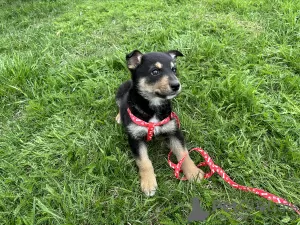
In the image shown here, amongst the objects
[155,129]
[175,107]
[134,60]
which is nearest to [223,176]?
[155,129]

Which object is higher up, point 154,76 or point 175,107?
point 154,76

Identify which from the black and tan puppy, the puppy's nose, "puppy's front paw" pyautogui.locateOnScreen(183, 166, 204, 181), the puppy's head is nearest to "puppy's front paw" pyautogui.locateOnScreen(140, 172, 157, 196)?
the black and tan puppy

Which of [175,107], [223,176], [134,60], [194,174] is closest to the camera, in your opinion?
[223,176]

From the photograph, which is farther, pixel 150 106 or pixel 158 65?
pixel 150 106

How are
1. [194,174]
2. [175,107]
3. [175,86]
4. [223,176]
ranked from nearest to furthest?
[175,86] < [223,176] < [194,174] < [175,107]

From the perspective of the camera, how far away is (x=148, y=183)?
299 cm

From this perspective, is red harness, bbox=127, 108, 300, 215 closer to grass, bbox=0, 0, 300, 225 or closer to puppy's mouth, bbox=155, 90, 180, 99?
grass, bbox=0, 0, 300, 225

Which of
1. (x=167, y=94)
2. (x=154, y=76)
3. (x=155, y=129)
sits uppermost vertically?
(x=154, y=76)

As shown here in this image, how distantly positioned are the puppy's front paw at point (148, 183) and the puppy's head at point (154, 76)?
2.88 ft

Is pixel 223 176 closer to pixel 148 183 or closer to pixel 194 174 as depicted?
pixel 194 174

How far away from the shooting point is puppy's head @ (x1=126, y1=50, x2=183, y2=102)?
2.93 m

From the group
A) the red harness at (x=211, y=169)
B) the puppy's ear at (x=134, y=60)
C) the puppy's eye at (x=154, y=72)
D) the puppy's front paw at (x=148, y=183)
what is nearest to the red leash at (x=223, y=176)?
the red harness at (x=211, y=169)

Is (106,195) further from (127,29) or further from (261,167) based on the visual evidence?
(127,29)

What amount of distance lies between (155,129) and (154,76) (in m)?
0.64
